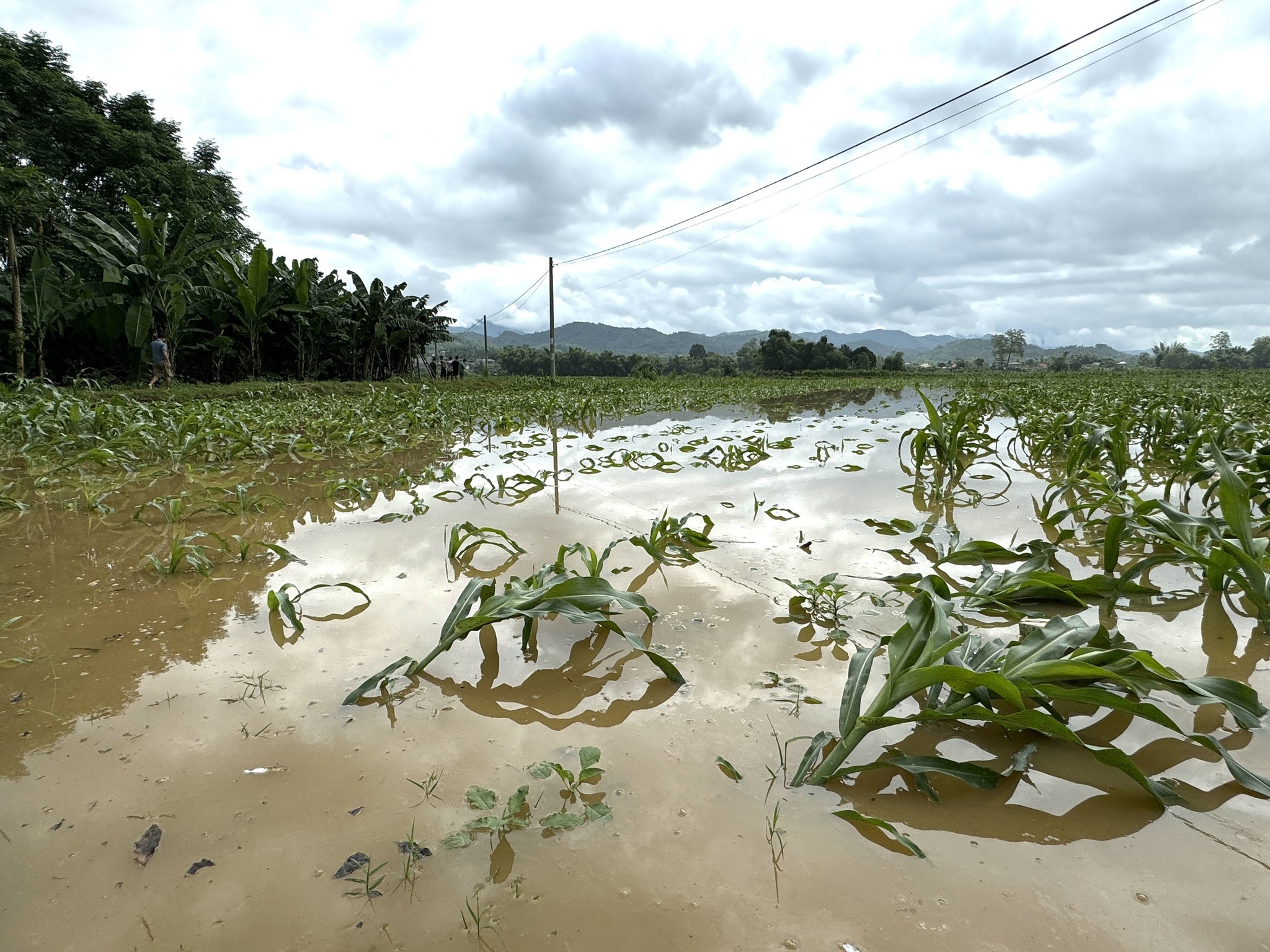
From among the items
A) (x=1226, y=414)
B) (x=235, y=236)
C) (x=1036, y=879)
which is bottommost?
(x=1036, y=879)

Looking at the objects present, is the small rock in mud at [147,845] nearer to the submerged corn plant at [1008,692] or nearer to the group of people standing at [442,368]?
the submerged corn plant at [1008,692]

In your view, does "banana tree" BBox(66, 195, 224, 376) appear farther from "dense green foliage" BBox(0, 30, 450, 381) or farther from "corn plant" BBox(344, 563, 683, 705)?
"corn plant" BBox(344, 563, 683, 705)

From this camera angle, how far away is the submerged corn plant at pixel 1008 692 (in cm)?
117

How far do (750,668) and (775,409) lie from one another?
10.3m

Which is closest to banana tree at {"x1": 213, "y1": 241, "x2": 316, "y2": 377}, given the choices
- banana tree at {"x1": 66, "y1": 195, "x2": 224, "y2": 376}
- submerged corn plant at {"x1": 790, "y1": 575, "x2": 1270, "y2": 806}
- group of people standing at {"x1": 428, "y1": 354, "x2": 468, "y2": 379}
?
banana tree at {"x1": 66, "y1": 195, "x2": 224, "y2": 376}

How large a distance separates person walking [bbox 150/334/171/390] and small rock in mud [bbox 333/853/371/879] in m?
12.5

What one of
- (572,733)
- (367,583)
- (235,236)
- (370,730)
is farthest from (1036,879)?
(235,236)

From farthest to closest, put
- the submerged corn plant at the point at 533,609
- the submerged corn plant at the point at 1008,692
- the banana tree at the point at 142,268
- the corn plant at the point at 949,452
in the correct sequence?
the banana tree at the point at 142,268 → the corn plant at the point at 949,452 → the submerged corn plant at the point at 533,609 → the submerged corn plant at the point at 1008,692

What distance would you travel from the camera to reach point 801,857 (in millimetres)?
1024

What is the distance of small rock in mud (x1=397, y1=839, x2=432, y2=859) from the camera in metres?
1.03

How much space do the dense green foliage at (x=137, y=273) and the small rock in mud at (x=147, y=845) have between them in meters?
12.5

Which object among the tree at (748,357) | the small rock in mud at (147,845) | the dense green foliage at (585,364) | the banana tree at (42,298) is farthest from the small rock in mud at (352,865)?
the tree at (748,357)

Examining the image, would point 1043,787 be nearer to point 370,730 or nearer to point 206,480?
point 370,730

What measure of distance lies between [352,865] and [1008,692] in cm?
120
